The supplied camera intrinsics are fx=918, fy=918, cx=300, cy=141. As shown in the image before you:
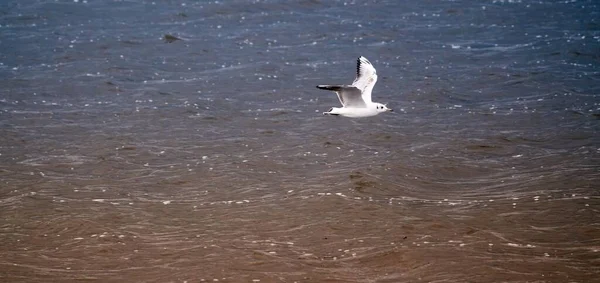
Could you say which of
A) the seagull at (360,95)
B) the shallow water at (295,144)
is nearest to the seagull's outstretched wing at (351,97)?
the seagull at (360,95)

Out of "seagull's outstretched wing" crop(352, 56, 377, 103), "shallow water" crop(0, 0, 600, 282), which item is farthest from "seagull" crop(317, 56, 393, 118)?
"shallow water" crop(0, 0, 600, 282)

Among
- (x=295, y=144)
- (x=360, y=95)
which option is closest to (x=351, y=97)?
(x=360, y=95)

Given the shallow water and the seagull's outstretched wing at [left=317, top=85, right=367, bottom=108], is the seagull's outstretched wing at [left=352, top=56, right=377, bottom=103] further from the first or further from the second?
the shallow water

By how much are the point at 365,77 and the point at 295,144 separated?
1572 mm

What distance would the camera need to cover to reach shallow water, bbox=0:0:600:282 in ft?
29.4

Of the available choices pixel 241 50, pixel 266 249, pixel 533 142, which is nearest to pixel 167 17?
pixel 241 50

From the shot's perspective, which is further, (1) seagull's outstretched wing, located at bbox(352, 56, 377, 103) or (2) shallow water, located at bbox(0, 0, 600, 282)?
(1) seagull's outstretched wing, located at bbox(352, 56, 377, 103)

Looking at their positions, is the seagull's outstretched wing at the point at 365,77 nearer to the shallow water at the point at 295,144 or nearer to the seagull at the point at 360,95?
the seagull at the point at 360,95

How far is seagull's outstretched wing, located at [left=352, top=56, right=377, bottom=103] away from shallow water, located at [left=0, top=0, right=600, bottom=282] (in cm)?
94

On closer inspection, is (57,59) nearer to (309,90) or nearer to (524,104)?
(309,90)

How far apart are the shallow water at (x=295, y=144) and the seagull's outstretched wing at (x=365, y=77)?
0.94 m

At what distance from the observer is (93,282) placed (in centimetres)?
838

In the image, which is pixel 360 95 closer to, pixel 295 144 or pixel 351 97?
pixel 351 97

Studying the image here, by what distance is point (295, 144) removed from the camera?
12797mm
